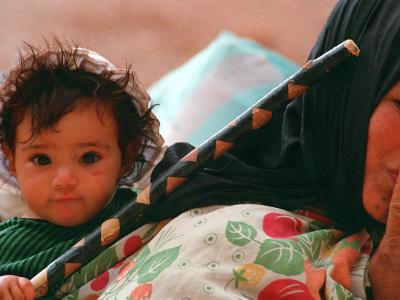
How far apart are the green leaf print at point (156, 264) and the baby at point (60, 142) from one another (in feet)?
0.64

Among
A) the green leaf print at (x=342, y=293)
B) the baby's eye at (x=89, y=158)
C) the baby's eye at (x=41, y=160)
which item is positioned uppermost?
the baby's eye at (x=41, y=160)

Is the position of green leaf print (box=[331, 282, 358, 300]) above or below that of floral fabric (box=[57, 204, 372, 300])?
below

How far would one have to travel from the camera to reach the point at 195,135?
2.06 m

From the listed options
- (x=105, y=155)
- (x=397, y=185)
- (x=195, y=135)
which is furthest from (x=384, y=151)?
(x=195, y=135)

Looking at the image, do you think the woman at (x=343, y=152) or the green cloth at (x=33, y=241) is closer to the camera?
the woman at (x=343, y=152)

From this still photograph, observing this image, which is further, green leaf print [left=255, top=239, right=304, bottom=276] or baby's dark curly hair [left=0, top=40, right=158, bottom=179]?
baby's dark curly hair [left=0, top=40, right=158, bottom=179]

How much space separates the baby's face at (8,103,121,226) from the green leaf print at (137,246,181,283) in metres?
0.21

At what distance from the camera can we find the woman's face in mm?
1066

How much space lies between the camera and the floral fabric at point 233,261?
0.99m

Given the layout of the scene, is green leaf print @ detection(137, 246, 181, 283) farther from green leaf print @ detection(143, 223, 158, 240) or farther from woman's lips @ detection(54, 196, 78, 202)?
woman's lips @ detection(54, 196, 78, 202)

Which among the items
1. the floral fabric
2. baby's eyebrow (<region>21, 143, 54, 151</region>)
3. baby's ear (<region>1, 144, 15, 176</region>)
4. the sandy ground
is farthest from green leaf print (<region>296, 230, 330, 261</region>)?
the sandy ground

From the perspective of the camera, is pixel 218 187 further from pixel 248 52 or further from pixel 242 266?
pixel 248 52

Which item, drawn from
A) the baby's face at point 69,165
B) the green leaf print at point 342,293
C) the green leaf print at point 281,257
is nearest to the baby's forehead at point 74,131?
the baby's face at point 69,165

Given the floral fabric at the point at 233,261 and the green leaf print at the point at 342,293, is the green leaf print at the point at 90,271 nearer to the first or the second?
the floral fabric at the point at 233,261
